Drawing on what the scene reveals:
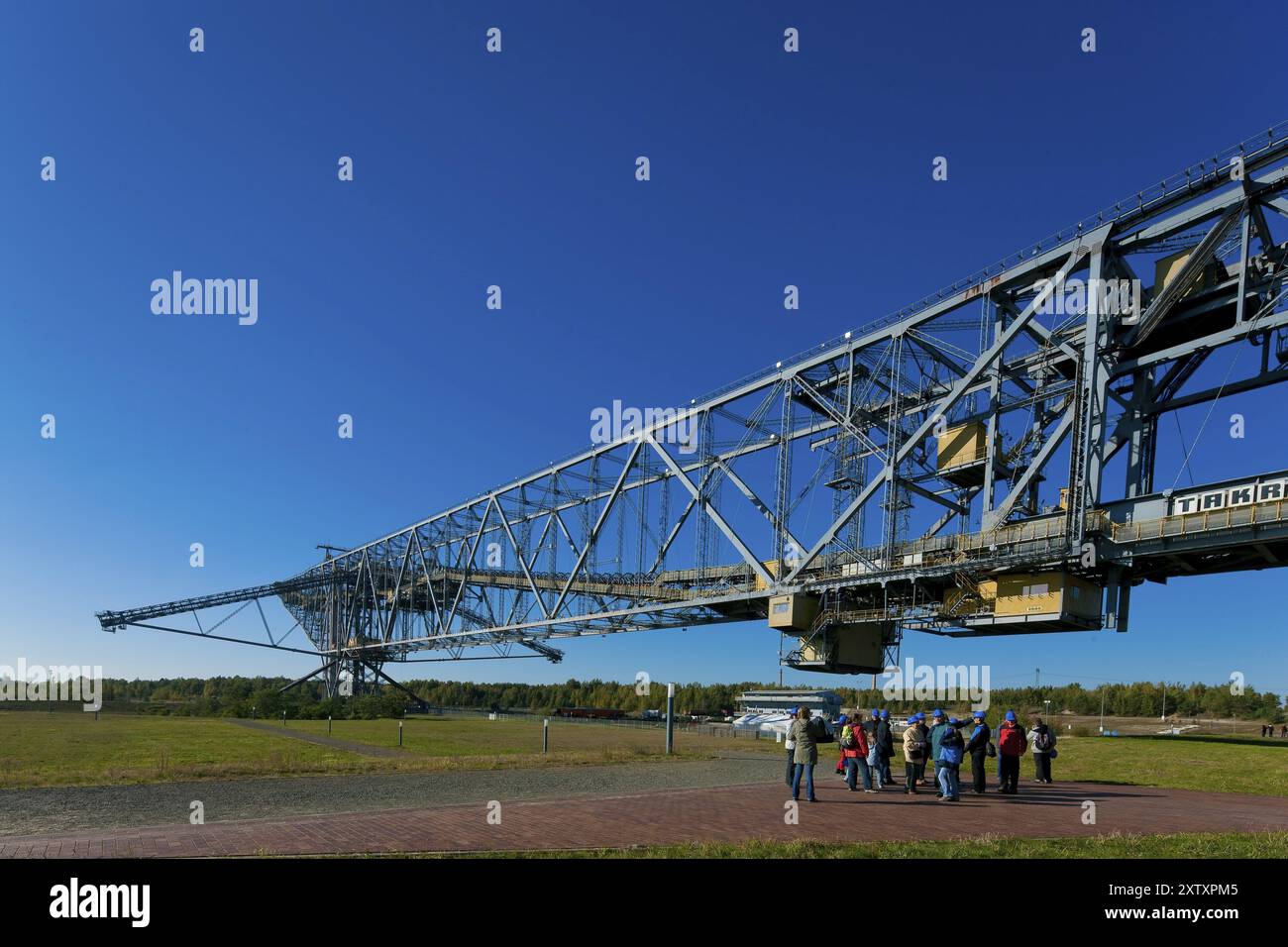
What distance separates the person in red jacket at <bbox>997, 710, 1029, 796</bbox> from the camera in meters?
17.8

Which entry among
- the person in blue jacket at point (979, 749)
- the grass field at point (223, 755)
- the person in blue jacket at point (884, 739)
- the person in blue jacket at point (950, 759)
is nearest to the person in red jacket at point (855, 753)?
the person in blue jacket at point (884, 739)

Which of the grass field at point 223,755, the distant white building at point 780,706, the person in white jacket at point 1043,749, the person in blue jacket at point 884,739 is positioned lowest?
the distant white building at point 780,706

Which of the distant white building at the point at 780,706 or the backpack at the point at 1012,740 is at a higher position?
the backpack at the point at 1012,740

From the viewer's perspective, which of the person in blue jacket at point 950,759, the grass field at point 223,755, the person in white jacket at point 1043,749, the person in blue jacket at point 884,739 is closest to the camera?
the person in blue jacket at point 950,759

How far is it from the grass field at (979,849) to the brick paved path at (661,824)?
69 centimetres

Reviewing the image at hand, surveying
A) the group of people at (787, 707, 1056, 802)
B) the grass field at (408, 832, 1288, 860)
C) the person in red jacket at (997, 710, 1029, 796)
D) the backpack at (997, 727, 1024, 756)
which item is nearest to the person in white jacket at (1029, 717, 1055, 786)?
the group of people at (787, 707, 1056, 802)

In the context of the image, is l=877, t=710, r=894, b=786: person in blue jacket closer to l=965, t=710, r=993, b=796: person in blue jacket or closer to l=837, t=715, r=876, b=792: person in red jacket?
l=837, t=715, r=876, b=792: person in red jacket

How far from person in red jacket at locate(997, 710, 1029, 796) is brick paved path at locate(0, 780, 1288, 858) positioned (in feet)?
1.88

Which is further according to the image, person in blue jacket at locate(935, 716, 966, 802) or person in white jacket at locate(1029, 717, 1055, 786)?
person in white jacket at locate(1029, 717, 1055, 786)

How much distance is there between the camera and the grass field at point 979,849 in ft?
31.6

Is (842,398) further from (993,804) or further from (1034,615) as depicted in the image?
(993,804)

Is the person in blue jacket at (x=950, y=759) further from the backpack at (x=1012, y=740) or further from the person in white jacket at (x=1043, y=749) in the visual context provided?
the person in white jacket at (x=1043, y=749)

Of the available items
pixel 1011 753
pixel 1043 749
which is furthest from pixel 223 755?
pixel 1043 749

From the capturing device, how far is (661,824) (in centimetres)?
1240
